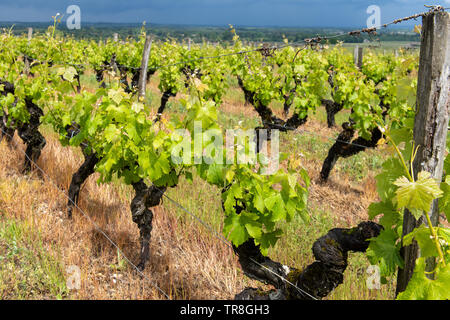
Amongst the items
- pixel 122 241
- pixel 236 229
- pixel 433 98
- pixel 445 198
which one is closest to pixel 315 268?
pixel 236 229

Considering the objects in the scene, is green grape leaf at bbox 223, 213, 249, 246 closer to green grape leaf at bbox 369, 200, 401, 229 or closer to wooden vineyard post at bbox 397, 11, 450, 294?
green grape leaf at bbox 369, 200, 401, 229

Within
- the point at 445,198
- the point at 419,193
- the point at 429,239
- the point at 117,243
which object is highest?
the point at 419,193

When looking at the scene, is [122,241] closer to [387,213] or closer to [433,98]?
[387,213]

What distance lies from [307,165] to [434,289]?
559 cm

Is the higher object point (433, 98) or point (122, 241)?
point (433, 98)

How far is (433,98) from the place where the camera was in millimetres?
1697

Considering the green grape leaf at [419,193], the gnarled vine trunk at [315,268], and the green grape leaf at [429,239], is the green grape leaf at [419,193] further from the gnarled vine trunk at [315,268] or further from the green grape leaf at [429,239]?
the gnarled vine trunk at [315,268]

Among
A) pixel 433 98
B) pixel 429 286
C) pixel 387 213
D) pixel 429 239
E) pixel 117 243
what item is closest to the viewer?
pixel 429 286

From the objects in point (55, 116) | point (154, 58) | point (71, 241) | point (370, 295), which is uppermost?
point (154, 58)

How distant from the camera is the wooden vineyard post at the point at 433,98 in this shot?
5.42ft

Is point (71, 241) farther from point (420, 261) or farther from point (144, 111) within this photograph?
point (420, 261)

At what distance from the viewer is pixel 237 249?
8.84 ft

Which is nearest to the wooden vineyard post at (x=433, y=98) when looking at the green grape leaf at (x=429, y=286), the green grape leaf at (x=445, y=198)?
the green grape leaf at (x=445, y=198)
